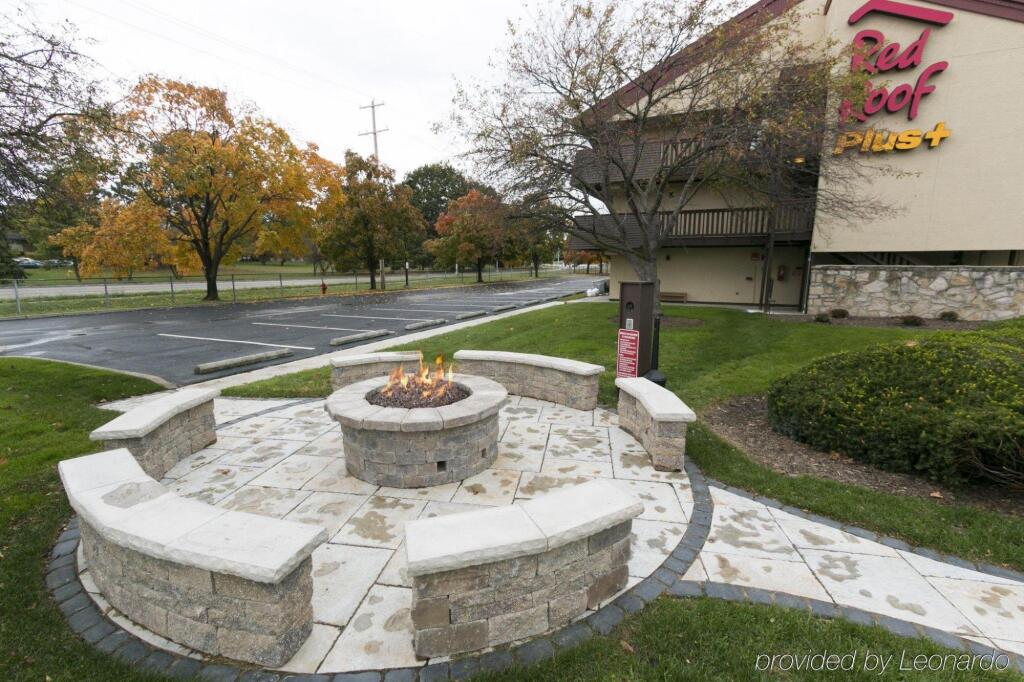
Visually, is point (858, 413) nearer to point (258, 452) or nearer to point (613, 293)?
point (258, 452)

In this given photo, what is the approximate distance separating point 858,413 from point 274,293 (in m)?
30.9

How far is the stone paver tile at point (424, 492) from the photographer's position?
444cm

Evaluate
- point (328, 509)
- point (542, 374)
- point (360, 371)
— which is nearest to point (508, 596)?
point (328, 509)

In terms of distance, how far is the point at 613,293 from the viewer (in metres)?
21.1

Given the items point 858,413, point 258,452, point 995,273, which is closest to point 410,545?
point 258,452

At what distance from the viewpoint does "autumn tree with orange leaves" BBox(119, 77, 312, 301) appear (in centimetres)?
2061

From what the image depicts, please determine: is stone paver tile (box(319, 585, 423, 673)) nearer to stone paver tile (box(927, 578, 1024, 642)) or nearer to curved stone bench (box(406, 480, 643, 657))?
curved stone bench (box(406, 480, 643, 657))

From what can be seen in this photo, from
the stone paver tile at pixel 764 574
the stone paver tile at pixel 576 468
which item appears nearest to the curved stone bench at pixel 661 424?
the stone paver tile at pixel 576 468

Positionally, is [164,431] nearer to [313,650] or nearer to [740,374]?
[313,650]

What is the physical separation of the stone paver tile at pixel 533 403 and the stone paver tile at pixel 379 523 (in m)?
3.12

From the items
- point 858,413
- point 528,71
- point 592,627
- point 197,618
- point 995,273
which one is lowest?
point 592,627

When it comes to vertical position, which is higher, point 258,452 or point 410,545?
point 410,545

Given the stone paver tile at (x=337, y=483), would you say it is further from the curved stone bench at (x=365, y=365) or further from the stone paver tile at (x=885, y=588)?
the stone paver tile at (x=885, y=588)

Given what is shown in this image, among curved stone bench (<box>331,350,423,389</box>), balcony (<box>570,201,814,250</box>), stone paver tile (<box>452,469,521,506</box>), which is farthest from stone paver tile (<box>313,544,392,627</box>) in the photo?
balcony (<box>570,201,814,250</box>)
